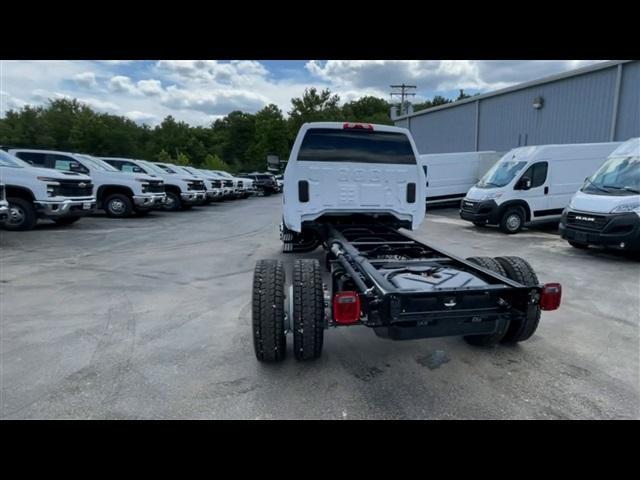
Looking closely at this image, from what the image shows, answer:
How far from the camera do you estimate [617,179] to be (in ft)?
25.3

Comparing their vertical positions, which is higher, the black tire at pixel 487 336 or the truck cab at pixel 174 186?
the truck cab at pixel 174 186

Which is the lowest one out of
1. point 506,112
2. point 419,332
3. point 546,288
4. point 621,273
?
point 621,273

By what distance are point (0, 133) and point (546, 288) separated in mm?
60944

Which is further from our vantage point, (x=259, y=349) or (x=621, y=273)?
(x=621, y=273)

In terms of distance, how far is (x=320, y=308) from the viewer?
118 inches

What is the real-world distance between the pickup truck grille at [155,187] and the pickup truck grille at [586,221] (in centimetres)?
1240

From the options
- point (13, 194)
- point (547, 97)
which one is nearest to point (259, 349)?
point (13, 194)

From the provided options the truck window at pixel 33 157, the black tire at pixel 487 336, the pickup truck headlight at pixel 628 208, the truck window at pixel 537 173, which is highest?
the truck window at pixel 33 157

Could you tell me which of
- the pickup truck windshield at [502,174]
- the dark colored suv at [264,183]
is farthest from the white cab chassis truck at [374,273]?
the dark colored suv at [264,183]

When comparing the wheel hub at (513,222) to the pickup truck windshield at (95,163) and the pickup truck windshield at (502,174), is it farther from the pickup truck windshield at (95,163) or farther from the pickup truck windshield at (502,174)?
the pickup truck windshield at (95,163)

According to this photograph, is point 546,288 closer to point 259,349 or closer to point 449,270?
point 449,270

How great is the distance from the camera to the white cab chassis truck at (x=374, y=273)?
274 centimetres

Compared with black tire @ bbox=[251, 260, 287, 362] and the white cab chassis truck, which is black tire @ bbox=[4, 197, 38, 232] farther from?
black tire @ bbox=[251, 260, 287, 362]

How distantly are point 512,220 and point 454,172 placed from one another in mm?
6447
